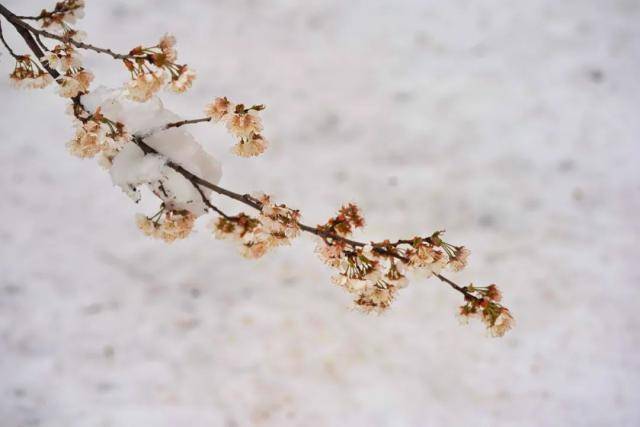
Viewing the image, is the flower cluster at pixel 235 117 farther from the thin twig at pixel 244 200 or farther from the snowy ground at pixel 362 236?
the snowy ground at pixel 362 236

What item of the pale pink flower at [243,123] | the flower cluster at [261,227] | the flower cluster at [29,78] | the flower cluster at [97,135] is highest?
the flower cluster at [29,78]

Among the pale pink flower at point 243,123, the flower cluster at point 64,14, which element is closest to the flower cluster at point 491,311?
the pale pink flower at point 243,123

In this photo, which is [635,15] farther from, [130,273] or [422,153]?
[130,273]

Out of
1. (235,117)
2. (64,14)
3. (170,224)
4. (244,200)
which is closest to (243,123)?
(235,117)

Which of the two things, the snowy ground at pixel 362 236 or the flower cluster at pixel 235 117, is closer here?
the flower cluster at pixel 235 117

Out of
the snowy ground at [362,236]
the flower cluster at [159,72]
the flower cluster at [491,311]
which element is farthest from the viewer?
the snowy ground at [362,236]

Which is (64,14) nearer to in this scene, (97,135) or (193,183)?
(97,135)

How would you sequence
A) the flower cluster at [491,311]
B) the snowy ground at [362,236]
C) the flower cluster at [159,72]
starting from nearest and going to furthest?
the flower cluster at [159,72], the flower cluster at [491,311], the snowy ground at [362,236]

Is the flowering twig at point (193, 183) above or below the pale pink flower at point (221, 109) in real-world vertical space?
below
